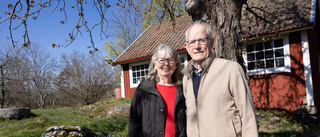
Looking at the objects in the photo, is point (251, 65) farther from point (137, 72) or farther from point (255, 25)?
point (137, 72)

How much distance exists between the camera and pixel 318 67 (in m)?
8.86

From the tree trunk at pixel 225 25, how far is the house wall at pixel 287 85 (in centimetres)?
607

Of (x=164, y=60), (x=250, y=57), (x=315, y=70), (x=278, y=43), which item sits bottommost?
(x=315, y=70)

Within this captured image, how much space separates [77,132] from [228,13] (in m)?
3.68

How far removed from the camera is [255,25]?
378 inches

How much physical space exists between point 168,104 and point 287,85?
778 cm

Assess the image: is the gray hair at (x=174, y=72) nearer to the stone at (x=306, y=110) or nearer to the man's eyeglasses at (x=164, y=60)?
the man's eyeglasses at (x=164, y=60)

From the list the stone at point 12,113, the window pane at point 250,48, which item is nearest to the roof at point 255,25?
the window pane at point 250,48

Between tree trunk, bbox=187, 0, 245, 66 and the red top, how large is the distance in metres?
1.38

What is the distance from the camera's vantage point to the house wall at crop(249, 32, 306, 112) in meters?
8.51

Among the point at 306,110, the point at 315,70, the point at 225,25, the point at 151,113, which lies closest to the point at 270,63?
the point at 315,70

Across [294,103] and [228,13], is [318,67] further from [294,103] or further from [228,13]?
[228,13]

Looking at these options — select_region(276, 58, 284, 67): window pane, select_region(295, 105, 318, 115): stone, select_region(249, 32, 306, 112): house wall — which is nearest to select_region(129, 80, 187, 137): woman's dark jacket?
select_region(295, 105, 318, 115): stone

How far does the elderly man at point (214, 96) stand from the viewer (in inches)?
70.1
